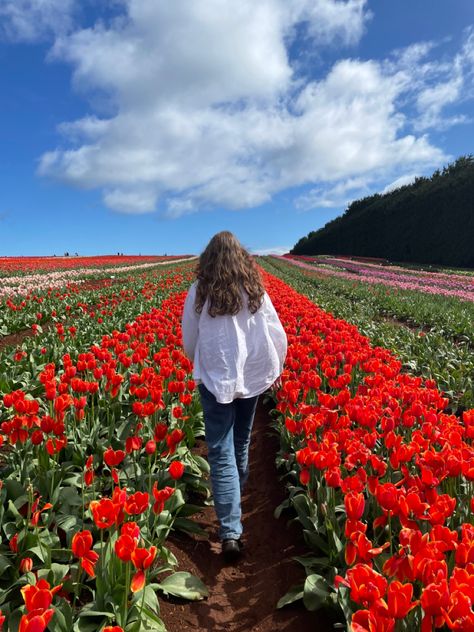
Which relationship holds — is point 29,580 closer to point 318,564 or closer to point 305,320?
point 318,564

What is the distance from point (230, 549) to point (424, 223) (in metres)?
47.3

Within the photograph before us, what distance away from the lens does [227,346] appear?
321 cm

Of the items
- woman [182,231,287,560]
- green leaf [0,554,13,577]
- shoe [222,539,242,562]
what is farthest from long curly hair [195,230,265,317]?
green leaf [0,554,13,577]

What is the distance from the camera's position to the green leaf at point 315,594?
2.48 m

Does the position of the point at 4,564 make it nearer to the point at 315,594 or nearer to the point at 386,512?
the point at 315,594

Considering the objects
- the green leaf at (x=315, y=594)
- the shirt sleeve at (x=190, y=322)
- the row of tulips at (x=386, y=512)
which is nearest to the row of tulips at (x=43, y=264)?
the shirt sleeve at (x=190, y=322)

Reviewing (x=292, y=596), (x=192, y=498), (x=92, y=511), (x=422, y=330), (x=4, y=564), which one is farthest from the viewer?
(x=422, y=330)

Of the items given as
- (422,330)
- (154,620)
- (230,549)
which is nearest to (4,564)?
(154,620)

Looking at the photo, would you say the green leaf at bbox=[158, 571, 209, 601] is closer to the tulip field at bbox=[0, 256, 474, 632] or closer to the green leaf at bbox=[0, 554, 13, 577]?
the tulip field at bbox=[0, 256, 474, 632]

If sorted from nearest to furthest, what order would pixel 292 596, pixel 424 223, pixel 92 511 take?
pixel 92 511 → pixel 292 596 → pixel 424 223

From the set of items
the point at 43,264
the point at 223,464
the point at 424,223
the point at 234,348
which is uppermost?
the point at 424,223

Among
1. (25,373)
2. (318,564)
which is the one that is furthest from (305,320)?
(318,564)

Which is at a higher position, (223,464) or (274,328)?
(274,328)

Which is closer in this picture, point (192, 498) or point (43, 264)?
point (192, 498)
